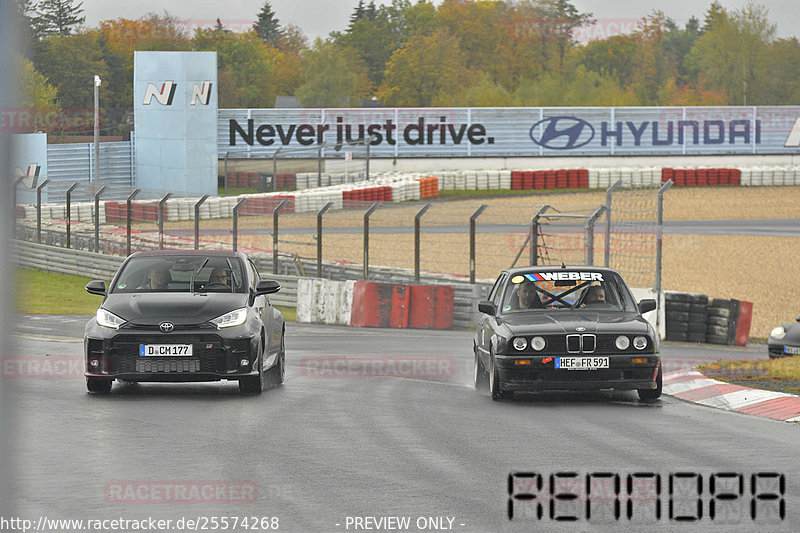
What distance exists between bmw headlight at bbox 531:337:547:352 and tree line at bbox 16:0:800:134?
55.6 metres

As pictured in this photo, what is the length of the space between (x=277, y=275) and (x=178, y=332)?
14.7 m

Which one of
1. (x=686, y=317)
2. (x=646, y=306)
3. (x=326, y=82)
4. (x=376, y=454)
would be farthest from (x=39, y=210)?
(x=326, y=82)

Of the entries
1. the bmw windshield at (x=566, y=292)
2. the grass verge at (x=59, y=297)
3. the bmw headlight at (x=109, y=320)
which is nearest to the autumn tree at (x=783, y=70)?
the grass verge at (x=59, y=297)

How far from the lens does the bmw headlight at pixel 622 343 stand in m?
11.9

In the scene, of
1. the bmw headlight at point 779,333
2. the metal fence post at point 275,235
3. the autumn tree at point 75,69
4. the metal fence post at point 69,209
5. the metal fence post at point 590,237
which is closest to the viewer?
the bmw headlight at point 779,333

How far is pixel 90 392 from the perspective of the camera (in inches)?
494

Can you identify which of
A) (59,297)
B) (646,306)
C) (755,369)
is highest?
(646,306)

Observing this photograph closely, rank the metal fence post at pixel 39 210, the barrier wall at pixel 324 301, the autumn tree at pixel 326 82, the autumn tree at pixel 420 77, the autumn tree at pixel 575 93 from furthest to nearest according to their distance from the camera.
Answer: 1. the autumn tree at pixel 420 77
2. the autumn tree at pixel 326 82
3. the autumn tree at pixel 575 93
4. the metal fence post at pixel 39 210
5. the barrier wall at pixel 324 301

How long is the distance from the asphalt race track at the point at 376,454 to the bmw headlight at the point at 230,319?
730mm

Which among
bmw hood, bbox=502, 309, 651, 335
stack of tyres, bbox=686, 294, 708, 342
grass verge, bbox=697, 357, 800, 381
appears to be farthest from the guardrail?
bmw hood, bbox=502, 309, 651, 335

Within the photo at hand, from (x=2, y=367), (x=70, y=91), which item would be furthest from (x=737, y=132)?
(x=2, y=367)

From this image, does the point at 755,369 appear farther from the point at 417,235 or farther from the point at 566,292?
the point at 417,235

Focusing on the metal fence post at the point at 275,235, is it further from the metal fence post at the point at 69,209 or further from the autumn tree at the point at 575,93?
the autumn tree at the point at 575,93

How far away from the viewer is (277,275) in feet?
87.2
